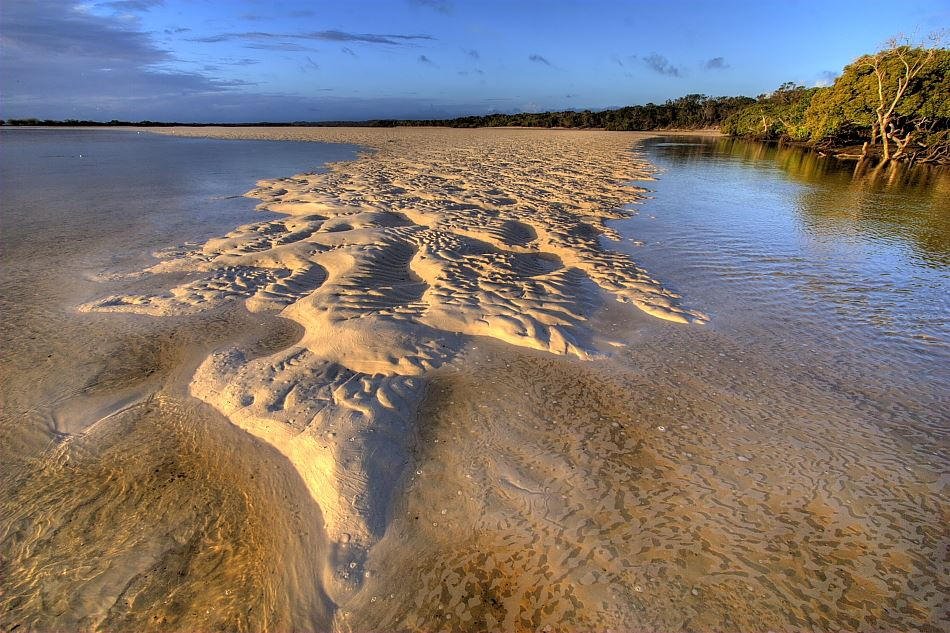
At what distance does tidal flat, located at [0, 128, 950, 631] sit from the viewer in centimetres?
309

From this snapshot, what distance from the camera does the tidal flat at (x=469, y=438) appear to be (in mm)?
3086

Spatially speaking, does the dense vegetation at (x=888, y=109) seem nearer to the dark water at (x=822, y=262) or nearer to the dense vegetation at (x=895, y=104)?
the dense vegetation at (x=895, y=104)

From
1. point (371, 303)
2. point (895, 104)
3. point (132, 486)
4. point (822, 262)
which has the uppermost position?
point (895, 104)

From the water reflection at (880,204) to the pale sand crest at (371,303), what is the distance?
6991mm

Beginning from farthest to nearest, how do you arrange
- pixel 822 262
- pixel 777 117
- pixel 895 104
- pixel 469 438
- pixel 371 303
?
1. pixel 777 117
2. pixel 895 104
3. pixel 822 262
4. pixel 371 303
5. pixel 469 438

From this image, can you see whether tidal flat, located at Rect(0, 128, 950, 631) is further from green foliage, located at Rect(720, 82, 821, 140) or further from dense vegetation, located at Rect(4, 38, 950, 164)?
green foliage, located at Rect(720, 82, 821, 140)

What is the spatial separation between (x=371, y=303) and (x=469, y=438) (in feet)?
11.2

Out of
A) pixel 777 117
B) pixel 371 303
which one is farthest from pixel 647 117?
pixel 371 303

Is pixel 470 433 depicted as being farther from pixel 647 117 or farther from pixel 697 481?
pixel 647 117

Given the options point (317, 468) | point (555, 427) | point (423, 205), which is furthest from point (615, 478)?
point (423, 205)

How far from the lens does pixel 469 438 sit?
178 inches

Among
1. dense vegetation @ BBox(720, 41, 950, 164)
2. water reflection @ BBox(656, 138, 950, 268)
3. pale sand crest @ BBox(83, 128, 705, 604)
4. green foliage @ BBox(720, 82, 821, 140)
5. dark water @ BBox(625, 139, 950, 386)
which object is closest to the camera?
pale sand crest @ BBox(83, 128, 705, 604)

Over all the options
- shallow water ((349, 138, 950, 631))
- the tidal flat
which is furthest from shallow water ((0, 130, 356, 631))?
shallow water ((349, 138, 950, 631))

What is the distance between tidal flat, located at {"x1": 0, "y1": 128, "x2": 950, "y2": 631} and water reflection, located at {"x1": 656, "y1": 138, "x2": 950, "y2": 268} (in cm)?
241
